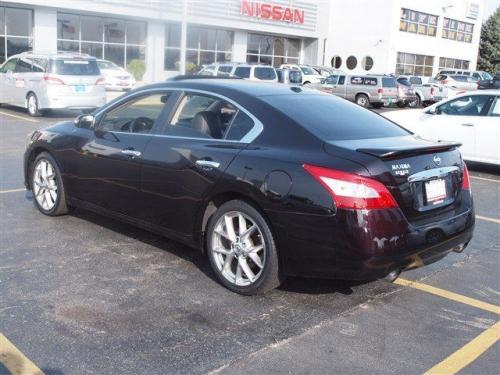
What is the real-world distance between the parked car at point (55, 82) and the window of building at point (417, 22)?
113ft

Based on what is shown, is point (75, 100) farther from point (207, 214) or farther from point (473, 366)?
point (473, 366)

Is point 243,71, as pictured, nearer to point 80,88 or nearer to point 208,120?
point 80,88

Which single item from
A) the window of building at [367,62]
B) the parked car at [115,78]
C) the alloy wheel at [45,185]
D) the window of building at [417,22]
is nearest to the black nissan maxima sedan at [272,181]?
the alloy wheel at [45,185]

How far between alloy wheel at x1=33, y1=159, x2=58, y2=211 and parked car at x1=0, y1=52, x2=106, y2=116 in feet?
32.5

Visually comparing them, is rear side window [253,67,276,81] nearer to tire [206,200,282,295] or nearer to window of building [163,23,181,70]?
window of building [163,23,181,70]

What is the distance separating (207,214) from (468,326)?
2.04 meters

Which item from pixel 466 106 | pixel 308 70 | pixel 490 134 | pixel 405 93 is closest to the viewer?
pixel 490 134

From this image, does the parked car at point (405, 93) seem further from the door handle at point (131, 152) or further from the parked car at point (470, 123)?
the door handle at point (131, 152)

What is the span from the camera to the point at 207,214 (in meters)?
4.72

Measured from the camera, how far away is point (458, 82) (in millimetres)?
35719

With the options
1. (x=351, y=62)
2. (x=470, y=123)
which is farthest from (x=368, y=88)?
(x=351, y=62)

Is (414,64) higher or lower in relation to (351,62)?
higher

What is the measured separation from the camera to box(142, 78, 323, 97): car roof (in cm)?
489

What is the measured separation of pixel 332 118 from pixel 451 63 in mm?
Result: 53109
